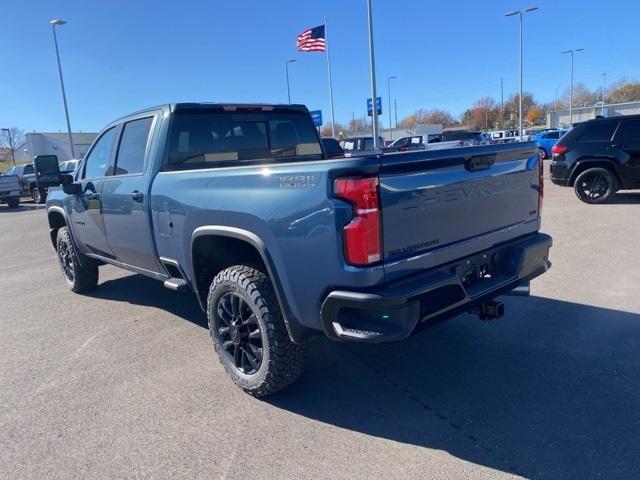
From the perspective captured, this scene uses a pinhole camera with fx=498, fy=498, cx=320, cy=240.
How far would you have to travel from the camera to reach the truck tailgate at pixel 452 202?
8.75 feet

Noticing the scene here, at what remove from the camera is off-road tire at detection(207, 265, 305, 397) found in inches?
124

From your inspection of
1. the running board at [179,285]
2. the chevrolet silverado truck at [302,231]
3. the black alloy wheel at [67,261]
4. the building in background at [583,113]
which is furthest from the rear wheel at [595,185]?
the building in background at [583,113]

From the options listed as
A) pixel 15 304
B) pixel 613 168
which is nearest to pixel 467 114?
pixel 613 168

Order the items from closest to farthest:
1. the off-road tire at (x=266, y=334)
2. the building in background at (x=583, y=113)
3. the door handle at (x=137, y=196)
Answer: the off-road tire at (x=266, y=334) → the door handle at (x=137, y=196) → the building in background at (x=583, y=113)

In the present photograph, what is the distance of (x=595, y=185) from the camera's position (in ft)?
35.7

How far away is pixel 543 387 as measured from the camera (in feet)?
11.0

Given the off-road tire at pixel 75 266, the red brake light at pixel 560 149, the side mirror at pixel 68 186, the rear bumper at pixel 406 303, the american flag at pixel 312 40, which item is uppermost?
the american flag at pixel 312 40

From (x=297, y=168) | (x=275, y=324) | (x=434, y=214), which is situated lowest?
(x=275, y=324)

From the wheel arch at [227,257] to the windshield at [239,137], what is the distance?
898 millimetres

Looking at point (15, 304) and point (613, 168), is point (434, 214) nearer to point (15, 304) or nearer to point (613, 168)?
point (15, 304)

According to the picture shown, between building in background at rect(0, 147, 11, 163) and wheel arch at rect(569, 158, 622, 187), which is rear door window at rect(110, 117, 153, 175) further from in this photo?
building in background at rect(0, 147, 11, 163)

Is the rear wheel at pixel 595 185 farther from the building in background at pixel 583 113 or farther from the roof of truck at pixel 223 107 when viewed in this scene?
the building in background at pixel 583 113

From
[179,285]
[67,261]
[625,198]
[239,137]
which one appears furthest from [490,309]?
[625,198]

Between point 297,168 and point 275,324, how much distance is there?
1019 millimetres
